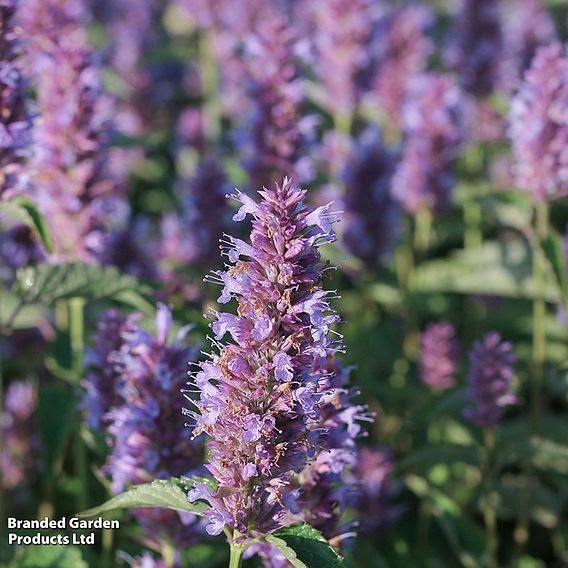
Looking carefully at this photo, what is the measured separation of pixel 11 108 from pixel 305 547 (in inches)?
87.1

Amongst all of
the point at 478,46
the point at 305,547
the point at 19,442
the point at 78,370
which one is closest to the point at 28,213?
the point at 78,370

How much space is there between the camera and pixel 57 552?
3.29m

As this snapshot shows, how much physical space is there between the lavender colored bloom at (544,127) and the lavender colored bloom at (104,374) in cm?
239

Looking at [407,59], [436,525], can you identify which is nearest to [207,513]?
[436,525]

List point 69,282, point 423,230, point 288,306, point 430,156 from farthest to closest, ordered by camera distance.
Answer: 1. point 423,230
2. point 430,156
3. point 69,282
4. point 288,306

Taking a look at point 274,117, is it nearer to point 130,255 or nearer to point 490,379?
point 130,255

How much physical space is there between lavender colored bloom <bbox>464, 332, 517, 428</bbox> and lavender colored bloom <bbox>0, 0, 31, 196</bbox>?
2166mm

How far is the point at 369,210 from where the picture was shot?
5.77 meters

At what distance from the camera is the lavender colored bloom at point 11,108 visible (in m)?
3.47

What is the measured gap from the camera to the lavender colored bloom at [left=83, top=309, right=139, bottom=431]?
3.62 meters

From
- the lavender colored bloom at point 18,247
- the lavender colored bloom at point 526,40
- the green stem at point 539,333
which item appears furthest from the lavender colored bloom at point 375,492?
the lavender colored bloom at point 526,40

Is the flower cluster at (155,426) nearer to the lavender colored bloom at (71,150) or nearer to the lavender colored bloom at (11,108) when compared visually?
the lavender colored bloom at (11,108)

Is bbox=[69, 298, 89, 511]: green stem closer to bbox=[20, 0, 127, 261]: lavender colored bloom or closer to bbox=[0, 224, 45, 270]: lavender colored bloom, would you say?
bbox=[20, 0, 127, 261]: lavender colored bloom

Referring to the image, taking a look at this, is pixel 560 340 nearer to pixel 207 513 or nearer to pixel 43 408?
pixel 43 408
